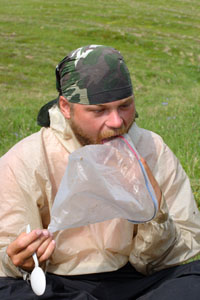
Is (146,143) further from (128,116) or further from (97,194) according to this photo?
(97,194)

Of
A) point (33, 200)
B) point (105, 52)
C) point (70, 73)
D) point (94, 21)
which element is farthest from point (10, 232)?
point (94, 21)

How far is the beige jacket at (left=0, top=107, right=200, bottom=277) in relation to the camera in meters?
2.41

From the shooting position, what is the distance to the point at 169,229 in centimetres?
241

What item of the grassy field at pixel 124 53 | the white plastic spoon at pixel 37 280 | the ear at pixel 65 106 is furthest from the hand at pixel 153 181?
the grassy field at pixel 124 53

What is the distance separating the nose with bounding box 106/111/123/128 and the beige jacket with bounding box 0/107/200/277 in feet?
0.77

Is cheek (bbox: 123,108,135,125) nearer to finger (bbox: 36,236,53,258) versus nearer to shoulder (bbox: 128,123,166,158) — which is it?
shoulder (bbox: 128,123,166,158)

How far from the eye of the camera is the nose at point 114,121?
2391 mm

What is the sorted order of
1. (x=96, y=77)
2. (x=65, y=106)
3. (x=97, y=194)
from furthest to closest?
(x=65, y=106) < (x=96, y=77) < (x=97, y=194)

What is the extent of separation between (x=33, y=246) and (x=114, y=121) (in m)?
0.73

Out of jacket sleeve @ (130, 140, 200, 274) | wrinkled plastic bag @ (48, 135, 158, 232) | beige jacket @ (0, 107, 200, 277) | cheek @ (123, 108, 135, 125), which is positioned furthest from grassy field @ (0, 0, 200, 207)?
wrinkled plastic bag @ (48, 135, 158, 232)

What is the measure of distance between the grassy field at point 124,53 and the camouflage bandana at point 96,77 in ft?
6.00

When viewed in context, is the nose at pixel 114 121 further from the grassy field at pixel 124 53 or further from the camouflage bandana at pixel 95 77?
the grassy field at pixel 124 53

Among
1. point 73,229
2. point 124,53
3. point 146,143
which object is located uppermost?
point 146,143

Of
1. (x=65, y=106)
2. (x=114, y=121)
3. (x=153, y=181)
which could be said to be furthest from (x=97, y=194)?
(x=65, y=106)
